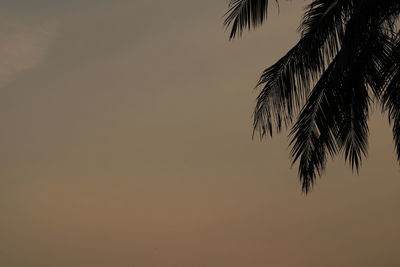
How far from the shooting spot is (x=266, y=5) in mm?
11703

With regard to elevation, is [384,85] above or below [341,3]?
below

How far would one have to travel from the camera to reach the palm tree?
10883 millimetres

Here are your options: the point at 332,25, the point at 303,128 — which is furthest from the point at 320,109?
the point at 332,25

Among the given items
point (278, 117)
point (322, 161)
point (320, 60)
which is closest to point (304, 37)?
point (320, 60)

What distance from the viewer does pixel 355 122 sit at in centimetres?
1221

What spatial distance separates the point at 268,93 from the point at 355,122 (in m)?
1.47

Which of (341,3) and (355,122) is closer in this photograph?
(341,3)

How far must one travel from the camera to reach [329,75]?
455 inches

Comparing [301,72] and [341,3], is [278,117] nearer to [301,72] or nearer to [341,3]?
[301,72]

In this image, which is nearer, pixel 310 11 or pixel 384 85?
pixel 384 85

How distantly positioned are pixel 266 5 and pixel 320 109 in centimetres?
177

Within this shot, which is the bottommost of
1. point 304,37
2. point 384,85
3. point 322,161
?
point 322,161

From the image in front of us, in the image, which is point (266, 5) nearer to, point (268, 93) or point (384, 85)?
point (268, 93)

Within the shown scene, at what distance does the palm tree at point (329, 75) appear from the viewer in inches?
428
